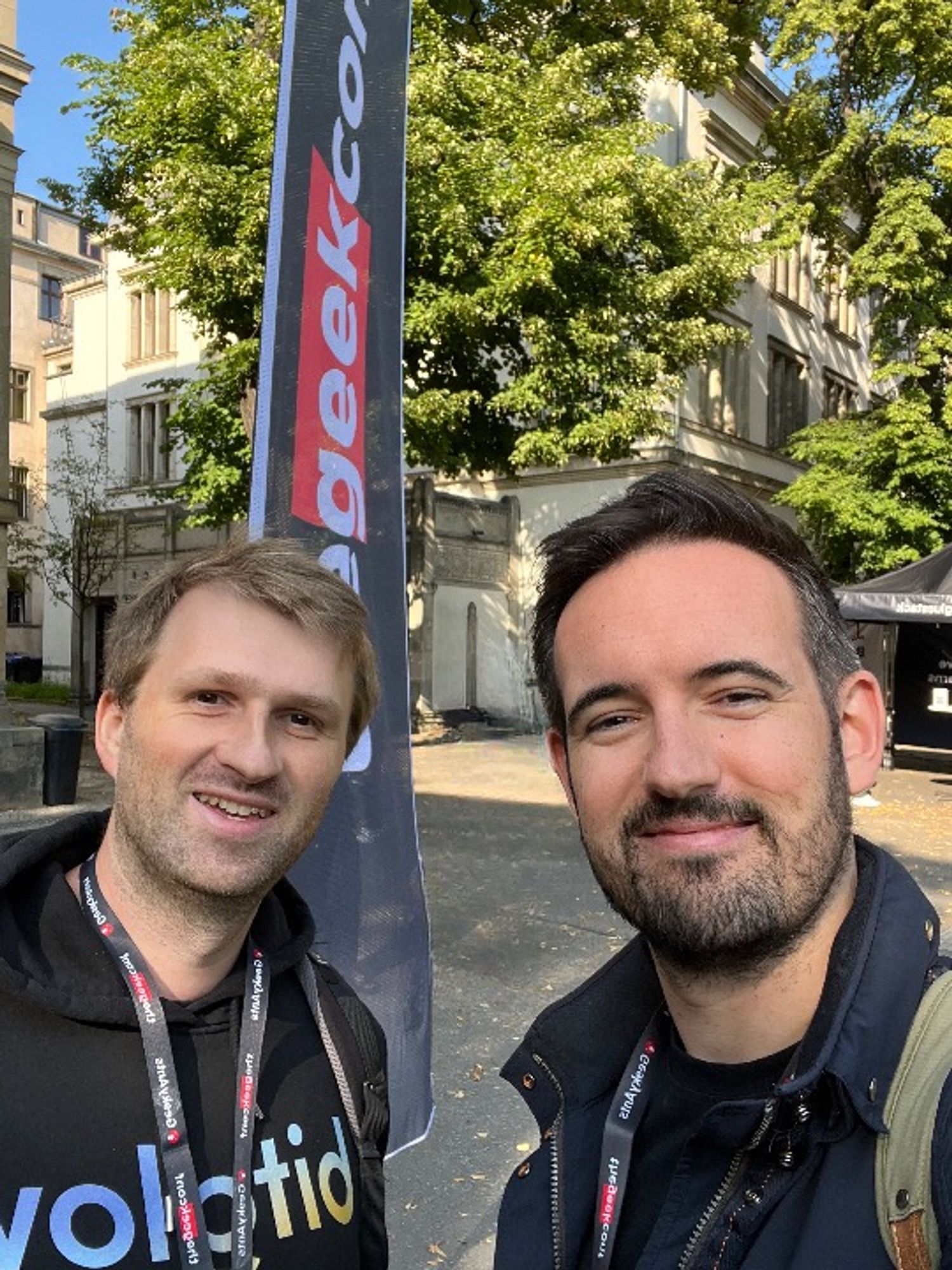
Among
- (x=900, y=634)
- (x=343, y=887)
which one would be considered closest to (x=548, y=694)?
(x=343, y=887)

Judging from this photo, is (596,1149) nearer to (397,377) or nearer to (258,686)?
(258,686)

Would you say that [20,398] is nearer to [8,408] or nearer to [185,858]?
[8,408]

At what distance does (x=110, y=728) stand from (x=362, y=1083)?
77cm

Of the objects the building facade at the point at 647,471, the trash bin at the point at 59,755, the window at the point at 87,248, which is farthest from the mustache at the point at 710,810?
the window at the point at 87,248

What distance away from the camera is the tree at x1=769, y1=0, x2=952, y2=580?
18125 millimetres

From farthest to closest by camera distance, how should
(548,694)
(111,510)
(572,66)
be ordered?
(111,510)
(572,66)
(548,694)

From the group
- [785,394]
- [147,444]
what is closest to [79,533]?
[147,444]

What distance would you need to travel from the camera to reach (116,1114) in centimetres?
169

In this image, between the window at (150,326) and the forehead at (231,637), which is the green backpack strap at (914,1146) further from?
the window at (150,326)

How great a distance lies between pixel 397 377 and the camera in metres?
3.63

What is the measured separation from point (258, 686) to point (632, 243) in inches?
588

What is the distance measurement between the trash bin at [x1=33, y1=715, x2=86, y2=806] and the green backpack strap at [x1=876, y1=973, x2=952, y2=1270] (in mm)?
11186

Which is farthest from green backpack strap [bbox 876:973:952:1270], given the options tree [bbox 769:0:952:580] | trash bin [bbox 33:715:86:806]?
tree [bbox 769:0:952:580]

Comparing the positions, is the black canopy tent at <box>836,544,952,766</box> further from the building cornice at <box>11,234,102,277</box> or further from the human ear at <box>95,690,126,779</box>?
the building cornice at <box>11,234,102,277</box>
